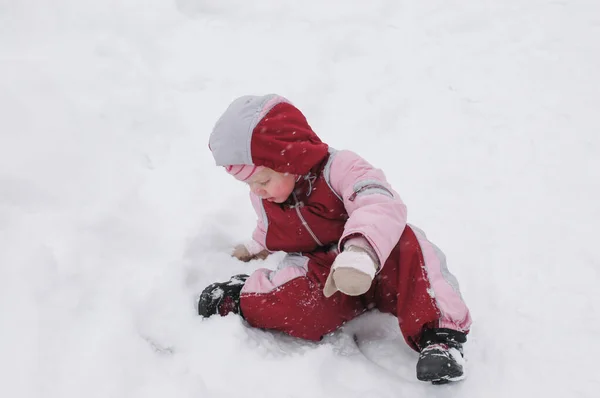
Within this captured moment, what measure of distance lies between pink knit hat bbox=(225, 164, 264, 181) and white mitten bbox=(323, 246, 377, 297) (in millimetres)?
379

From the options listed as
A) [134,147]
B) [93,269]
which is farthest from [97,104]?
[93,269]

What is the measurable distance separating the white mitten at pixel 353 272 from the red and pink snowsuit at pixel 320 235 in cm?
6

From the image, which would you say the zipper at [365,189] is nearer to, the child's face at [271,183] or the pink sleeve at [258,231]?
the child's face at [271,183]

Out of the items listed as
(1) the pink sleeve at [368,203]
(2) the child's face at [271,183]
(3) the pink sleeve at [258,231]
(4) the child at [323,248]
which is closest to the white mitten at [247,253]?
(3) the pink sleeve at [258,231]

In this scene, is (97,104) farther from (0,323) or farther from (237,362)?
(237,362)

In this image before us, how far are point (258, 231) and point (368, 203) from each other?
55 centimetres


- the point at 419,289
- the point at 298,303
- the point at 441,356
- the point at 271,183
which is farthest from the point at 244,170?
the point at 441,356

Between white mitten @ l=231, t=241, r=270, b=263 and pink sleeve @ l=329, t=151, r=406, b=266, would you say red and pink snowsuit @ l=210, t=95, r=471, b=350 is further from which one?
white mitten @ l=231, t=241, r=270, b=263

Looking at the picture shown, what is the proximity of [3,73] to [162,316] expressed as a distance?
147 cm

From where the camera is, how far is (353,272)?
133cm

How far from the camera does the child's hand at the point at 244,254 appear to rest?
6.54 feet

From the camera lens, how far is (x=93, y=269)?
5.57ft

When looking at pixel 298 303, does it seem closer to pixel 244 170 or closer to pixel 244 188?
pixel 244 170

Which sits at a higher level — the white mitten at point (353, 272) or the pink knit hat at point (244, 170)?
the pink knit hat at point (244, 170)
